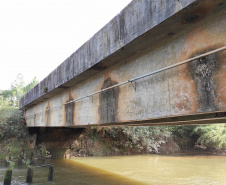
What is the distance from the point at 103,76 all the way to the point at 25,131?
40.5ft

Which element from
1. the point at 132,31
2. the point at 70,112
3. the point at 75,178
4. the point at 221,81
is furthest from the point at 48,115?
the point at 221,81

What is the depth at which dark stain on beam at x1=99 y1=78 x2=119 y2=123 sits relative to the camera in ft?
15.5

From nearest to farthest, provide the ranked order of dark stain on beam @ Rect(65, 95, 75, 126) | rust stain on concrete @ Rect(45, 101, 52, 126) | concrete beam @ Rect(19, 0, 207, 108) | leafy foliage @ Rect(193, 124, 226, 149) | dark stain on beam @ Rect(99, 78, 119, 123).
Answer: concrete beam @ Rect(19, 0, 207, 108)
dark stain on beam @ Rect(99, 78, 119, 123)
dark stain on beam @ Rect(65, 95, 75, 126)
rust stain on concrete @ Rect(45, 101, 52, 126)
leafy foliage @ Rect(193, 124, 226, 149)

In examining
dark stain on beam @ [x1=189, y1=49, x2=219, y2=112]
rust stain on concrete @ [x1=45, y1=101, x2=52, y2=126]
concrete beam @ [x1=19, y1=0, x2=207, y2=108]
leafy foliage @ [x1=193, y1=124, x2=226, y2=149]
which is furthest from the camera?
leafy foliage @ [x1=193, y1=124, x2=226, y2=149]

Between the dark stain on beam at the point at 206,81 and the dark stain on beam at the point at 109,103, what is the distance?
2.06 meters

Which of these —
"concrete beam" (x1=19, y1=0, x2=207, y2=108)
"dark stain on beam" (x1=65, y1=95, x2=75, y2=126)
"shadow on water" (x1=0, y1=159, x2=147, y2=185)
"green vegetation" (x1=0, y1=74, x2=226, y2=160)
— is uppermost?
"concrete beam" (x1=19, y1=0, x2=207, y2=108)

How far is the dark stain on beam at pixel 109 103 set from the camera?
15.5ft

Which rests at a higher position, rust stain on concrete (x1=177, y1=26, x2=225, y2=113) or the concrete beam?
the concrete beam

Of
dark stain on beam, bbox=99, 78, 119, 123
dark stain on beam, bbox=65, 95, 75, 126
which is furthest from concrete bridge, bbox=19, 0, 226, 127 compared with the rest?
dark stain on beam, bbox=65, 95, 75, 126

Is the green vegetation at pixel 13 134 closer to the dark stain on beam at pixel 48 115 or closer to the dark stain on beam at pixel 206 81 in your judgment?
the dark stain on beam at pixel 48 115

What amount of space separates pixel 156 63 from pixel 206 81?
3.59ft

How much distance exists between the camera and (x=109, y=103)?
4.95m

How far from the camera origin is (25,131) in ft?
50.9

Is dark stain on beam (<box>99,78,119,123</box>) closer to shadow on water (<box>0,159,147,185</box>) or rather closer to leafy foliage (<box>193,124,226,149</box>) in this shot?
shadow on water (<box>0,159,147,185</box>)
